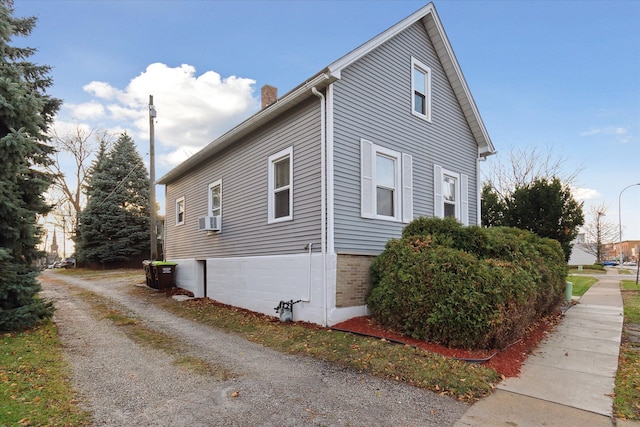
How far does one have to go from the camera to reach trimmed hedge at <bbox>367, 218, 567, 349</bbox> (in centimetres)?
566

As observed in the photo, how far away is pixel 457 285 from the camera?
5.82 meters

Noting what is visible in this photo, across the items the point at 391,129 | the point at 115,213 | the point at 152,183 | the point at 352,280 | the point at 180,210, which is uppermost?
the point at 391,129

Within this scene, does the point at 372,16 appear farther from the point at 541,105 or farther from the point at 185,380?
the point at 185,380

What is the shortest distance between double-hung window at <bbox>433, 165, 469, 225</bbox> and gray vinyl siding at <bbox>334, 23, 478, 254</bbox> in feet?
0.76

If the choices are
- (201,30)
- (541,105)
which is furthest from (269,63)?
(541,105)

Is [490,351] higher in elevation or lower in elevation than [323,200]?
lower

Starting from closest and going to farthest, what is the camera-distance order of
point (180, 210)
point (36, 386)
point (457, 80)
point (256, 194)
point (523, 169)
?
point (36, 386) → point (256, 194) → point (457, 80) → point (180, 210) → point (523, 169)

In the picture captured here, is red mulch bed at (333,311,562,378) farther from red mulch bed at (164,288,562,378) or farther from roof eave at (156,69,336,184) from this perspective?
roof eave at (156,69,336,184)

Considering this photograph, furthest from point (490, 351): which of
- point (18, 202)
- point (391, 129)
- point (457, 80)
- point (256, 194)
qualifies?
point (18, 202)

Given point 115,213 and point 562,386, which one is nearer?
point 562,386

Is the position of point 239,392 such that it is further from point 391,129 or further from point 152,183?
point 152,183

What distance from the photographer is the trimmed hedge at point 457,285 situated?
5.66m

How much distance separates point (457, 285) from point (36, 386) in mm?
5655

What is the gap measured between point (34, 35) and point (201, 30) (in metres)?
6.08
